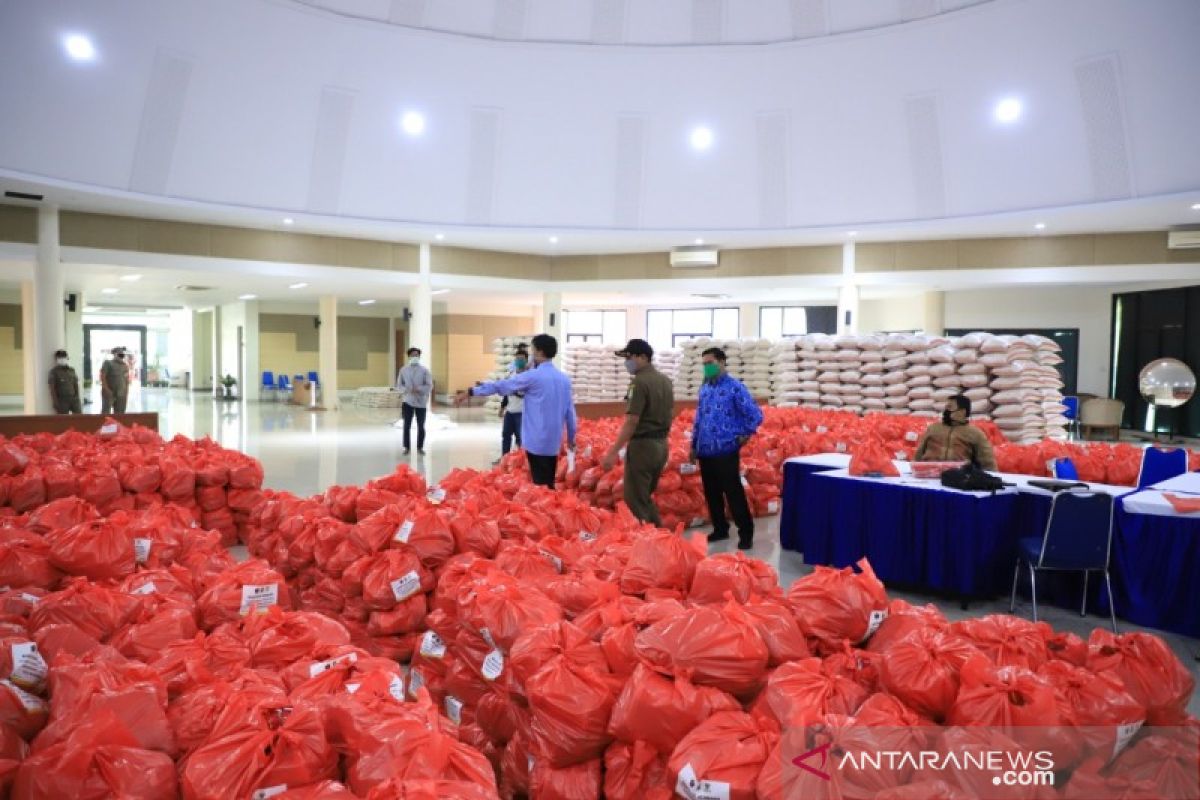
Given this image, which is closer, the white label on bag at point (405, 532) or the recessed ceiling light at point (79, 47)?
the white label on bag at point (405, 532)

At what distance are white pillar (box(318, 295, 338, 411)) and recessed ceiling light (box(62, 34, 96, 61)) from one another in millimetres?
10729

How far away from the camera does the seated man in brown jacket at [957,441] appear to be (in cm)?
605

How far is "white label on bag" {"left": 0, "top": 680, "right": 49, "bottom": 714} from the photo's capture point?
224 cm

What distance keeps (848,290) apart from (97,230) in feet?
43.8

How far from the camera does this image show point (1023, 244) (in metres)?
14.3

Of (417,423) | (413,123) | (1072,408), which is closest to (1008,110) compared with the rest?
(1072,408)

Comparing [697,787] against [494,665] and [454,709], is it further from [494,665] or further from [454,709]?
[454,709]

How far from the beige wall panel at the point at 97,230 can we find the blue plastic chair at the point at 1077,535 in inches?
543

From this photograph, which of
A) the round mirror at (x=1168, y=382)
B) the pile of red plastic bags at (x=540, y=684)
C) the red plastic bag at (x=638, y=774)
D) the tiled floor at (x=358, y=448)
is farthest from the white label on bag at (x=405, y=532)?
the round mirror at (x=1168, y=382)

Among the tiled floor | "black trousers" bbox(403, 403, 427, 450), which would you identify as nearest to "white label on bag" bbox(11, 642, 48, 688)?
the tiled floor

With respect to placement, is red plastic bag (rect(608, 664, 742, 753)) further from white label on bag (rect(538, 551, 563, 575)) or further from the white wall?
the white wall

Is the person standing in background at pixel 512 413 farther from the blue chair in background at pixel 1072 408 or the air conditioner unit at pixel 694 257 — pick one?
the blue chair in background at pixel 1072 408

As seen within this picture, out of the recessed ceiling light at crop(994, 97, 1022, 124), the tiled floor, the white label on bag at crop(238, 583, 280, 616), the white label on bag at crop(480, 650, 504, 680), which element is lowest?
the tiled floor

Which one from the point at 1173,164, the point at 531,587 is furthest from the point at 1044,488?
the point at 1173,164
